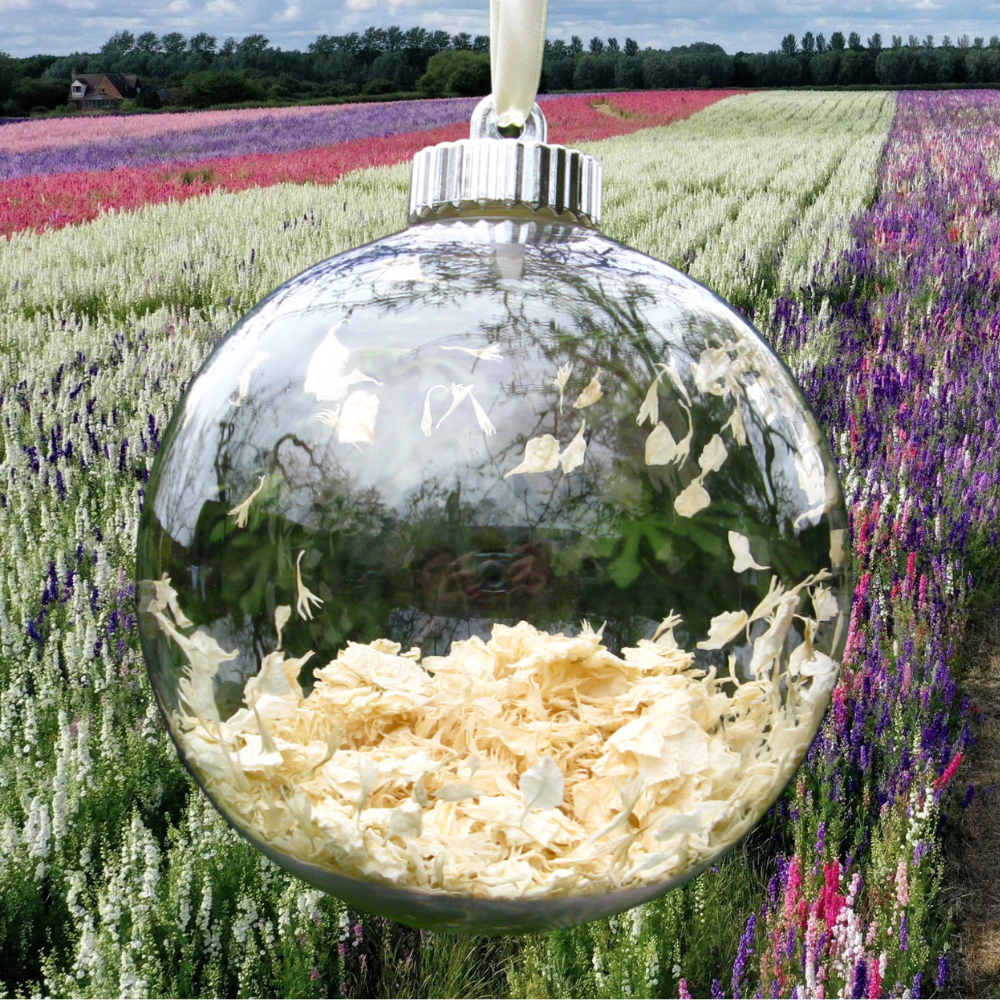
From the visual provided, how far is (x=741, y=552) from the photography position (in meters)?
0.97

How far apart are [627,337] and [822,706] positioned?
47cm

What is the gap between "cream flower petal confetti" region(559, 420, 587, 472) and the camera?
2.92 feet

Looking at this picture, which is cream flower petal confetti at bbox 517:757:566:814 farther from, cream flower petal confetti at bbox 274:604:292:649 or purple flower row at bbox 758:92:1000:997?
purple flower row at bbox 758:92:1000:997

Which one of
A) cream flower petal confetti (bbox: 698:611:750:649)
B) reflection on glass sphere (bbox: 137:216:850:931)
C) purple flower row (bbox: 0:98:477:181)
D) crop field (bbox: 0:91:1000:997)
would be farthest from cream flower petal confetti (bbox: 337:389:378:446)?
purple flower row (bbox: 0:98:477:181)

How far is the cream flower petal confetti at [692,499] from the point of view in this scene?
3.09 feet

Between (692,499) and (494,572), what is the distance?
0.22 metres

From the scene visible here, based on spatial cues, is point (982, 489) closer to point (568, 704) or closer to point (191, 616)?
point (568, 704)

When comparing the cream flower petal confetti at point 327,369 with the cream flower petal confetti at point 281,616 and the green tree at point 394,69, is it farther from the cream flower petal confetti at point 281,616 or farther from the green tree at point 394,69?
the green tree at point 394,69

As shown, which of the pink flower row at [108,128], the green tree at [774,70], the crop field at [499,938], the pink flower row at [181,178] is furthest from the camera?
the green tree at [774,70]

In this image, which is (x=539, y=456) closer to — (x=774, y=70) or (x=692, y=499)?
(x=692, y=499)

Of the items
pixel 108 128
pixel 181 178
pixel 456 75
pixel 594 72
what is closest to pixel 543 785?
pixel 181 178

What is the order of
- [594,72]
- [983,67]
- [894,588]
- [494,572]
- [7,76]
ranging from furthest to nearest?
[594,72] → [983,67] → [7,76] → [894,588] → [494,572]

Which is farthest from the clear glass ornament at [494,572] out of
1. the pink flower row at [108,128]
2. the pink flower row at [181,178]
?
the pink flower row at [108,128]

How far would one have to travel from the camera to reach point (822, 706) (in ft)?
3.47
